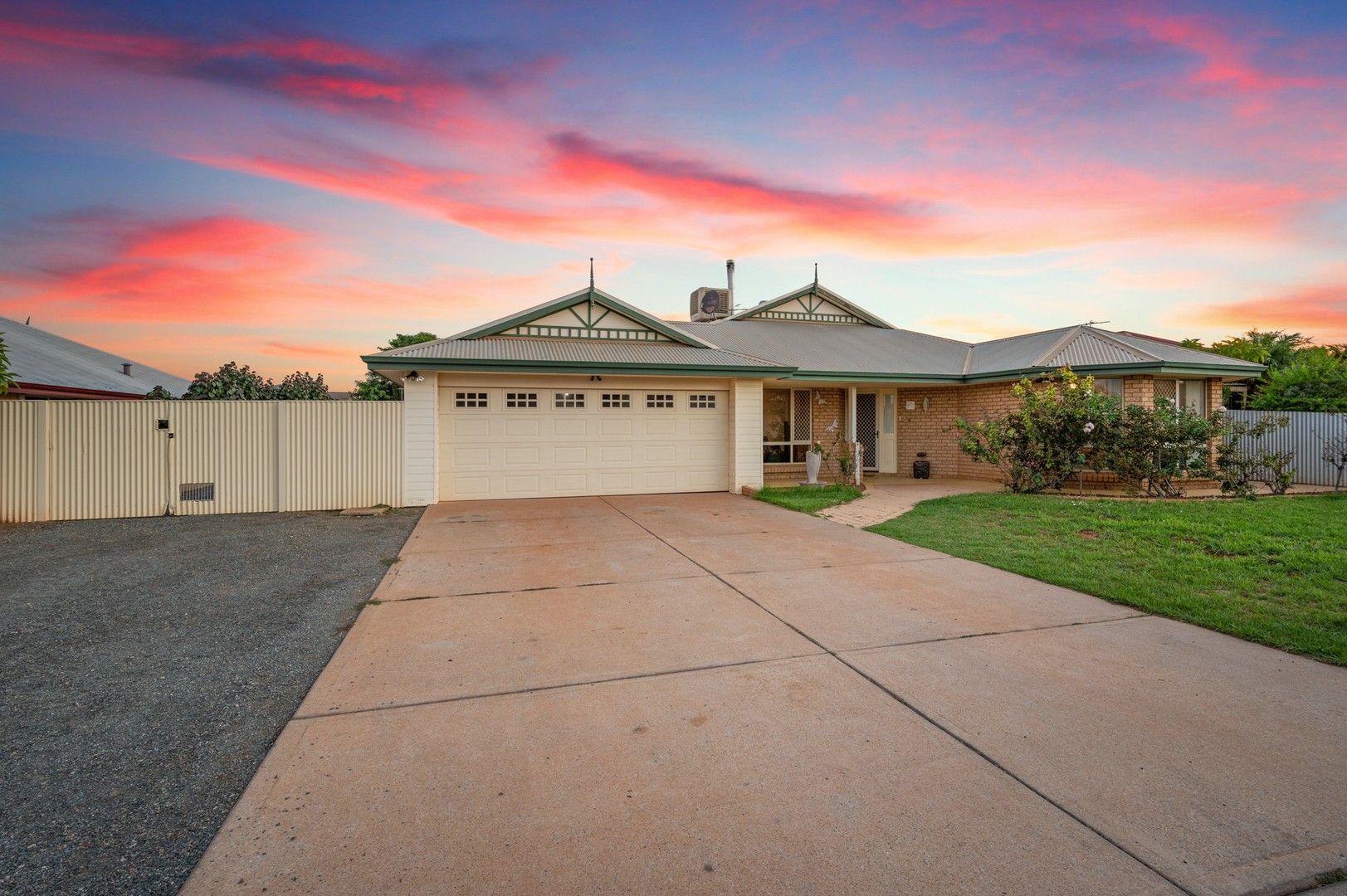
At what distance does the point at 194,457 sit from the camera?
10.7m

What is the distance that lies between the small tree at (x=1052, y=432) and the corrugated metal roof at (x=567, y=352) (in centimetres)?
501

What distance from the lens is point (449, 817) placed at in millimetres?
2432

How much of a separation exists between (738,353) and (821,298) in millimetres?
6516

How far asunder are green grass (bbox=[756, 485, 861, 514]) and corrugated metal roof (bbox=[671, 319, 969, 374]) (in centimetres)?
305

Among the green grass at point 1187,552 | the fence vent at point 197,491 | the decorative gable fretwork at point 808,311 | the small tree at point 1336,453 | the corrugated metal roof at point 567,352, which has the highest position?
the decorative gable fretwork at point 808,311

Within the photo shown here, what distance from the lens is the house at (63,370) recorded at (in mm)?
14133

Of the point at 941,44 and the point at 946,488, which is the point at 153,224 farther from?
the point at 946,488

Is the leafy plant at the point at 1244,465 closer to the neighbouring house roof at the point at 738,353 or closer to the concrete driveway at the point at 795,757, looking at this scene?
the neighbouring house roof at the point at 738,353

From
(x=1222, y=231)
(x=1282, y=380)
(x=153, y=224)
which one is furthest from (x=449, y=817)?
(x=1282, y=380)

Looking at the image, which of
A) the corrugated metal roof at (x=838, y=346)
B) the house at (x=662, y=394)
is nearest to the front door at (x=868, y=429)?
the house at (x=662, y=394)

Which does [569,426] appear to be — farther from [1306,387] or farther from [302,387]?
[1306,387]

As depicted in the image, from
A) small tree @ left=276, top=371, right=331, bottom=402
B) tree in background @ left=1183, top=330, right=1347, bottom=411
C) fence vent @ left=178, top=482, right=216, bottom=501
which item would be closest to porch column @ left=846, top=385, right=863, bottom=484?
small tree @ left=276, top=371, right=331, bottom=402

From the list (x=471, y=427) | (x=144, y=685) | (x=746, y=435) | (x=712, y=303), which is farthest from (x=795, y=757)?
(x=712, y=303)

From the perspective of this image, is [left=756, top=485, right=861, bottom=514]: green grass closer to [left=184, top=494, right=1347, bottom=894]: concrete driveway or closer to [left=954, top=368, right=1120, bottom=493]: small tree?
[left=954, top=368, right=1120, bottom=493]: small tree
